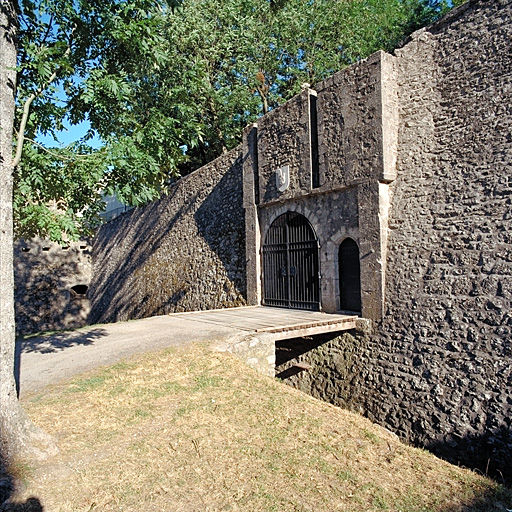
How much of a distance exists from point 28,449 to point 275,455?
2.20 m

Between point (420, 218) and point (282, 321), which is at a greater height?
point (420, 218)

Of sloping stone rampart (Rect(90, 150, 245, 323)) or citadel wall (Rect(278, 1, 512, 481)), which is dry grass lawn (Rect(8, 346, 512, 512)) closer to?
citadel wall (Rect(278, 1, 512, 481))

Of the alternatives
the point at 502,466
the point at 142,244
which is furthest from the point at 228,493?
the point at 142,244

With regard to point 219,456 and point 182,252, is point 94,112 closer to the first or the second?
point 219,456

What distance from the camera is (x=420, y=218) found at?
7.39 meters

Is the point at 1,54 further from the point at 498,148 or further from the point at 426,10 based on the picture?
the point at 426,10

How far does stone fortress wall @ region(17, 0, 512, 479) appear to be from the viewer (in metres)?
6.23

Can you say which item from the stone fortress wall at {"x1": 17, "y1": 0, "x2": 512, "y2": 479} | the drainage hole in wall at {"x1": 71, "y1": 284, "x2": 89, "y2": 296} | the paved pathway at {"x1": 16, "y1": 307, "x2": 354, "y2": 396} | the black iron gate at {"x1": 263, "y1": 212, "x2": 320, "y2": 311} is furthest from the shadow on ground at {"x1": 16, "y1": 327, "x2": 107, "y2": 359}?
the drainage hole in wall at {"x1": 71, "y1": 284, "x2": 89, "y2": 296}

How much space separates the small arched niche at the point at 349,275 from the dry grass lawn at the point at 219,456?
10.7ft

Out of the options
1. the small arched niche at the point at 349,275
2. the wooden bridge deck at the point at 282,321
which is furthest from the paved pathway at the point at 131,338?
the small arched niche at the point at 349,275

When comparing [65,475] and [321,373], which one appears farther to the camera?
[321,373]

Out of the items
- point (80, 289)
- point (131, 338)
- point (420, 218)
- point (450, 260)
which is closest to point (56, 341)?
point (131, 338)

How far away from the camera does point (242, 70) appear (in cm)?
1697

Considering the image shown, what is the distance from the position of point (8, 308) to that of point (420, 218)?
6.16 meters
